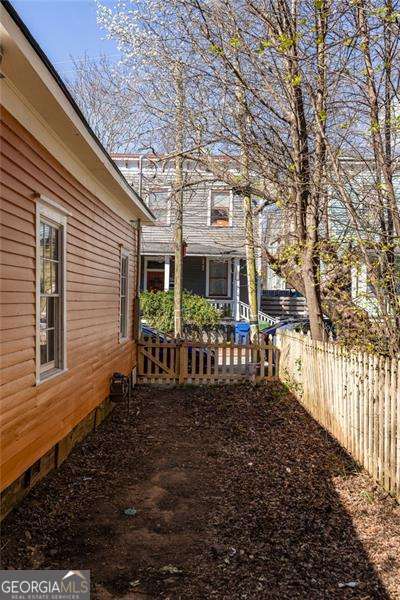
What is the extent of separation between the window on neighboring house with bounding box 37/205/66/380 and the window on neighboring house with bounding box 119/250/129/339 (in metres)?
4.24

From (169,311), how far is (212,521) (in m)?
13.6

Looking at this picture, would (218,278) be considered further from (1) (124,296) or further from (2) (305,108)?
(2) (305,108)

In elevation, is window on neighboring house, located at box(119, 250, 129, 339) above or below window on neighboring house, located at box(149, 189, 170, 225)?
below

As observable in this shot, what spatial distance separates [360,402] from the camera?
5691 mm

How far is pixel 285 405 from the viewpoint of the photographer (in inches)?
362

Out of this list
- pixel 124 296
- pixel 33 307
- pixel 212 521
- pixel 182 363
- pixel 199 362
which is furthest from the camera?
pixel 199 362

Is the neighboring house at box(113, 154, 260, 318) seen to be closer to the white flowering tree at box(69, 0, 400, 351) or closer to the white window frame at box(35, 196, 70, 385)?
the white flowering tree at box(69, 0, 400, 351)

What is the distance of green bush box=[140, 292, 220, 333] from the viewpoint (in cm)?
1755

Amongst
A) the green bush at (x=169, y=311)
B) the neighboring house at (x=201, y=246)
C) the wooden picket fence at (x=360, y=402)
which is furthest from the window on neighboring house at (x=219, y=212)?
the wooden picket fence at (x=360, y=402)

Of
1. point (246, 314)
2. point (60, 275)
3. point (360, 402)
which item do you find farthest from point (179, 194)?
point (360, 402)

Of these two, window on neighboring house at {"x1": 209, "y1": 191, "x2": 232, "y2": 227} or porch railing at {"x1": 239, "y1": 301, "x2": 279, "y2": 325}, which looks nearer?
porch railing at {"x1": 239, "y1": 301, "x2": 279, "y2": 325}

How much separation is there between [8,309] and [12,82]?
178cm

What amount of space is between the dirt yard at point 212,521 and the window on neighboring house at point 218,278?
1388 centimetres

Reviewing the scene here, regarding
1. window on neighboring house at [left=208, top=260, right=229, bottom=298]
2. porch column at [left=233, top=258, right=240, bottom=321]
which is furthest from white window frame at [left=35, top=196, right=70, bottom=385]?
window on neighboring house at [left=208, top=260, right=229, bottom=298]
